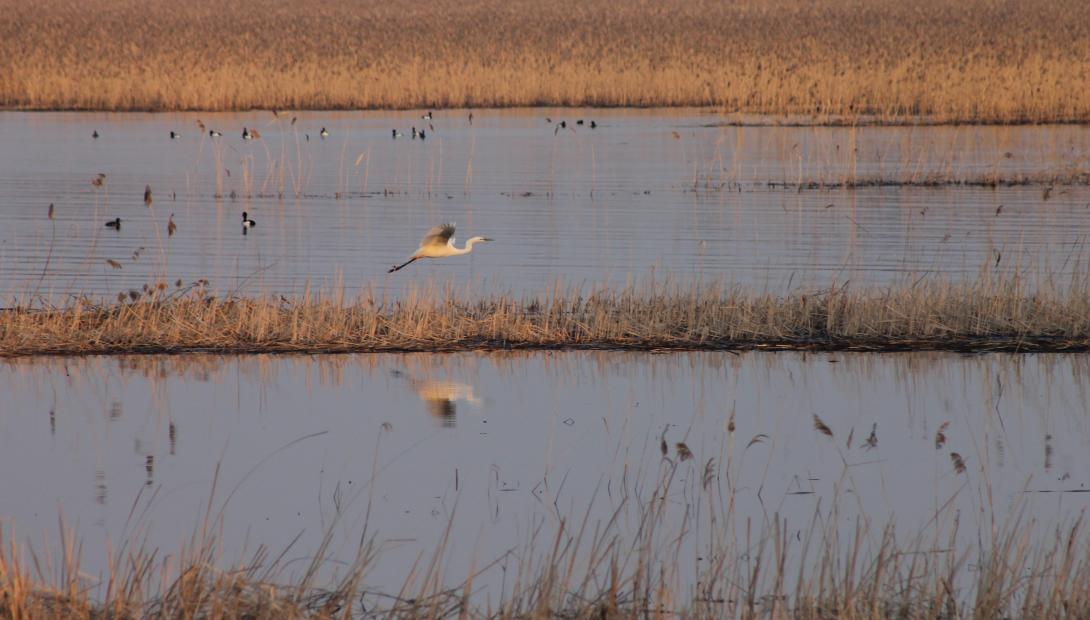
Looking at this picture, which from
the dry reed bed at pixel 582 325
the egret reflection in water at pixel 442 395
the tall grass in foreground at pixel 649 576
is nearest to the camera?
the tall grass in foreground at pixel 649 576

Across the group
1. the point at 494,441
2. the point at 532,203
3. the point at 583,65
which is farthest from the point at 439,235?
the point at 583,65

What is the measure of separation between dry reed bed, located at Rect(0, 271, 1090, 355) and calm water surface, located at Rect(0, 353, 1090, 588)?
248mm

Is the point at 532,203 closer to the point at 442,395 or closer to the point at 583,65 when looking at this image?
the point at 442,395

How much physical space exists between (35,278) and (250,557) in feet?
25.8

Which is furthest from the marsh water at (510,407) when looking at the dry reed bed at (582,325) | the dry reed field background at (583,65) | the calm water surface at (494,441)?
the dry reed field background at (583,65)

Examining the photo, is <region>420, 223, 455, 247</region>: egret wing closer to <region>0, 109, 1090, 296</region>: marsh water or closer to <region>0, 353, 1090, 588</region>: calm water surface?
<region>0, 353, 1090, 588</region>: calm water surface

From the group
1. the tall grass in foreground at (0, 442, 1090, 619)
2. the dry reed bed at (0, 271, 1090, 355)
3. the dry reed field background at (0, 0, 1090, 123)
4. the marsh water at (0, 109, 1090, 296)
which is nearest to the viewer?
the tall grass in foreground at (0, 442, 1090, 619)

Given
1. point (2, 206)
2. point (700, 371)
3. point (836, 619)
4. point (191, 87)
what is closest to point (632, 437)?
point (700, 371)

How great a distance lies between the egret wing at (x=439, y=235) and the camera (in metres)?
9.92

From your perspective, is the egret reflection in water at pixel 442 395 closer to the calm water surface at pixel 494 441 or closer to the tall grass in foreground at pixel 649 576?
the calm water surface at pixel 494 441

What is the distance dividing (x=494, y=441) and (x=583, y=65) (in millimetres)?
31135

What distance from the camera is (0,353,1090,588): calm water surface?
584 centimetres

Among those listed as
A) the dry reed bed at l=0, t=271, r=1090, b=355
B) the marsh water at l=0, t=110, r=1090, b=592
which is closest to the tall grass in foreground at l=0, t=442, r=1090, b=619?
the marsh water at l=0, t=110, r=1090, b=592

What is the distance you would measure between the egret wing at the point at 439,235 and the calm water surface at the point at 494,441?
98cm
